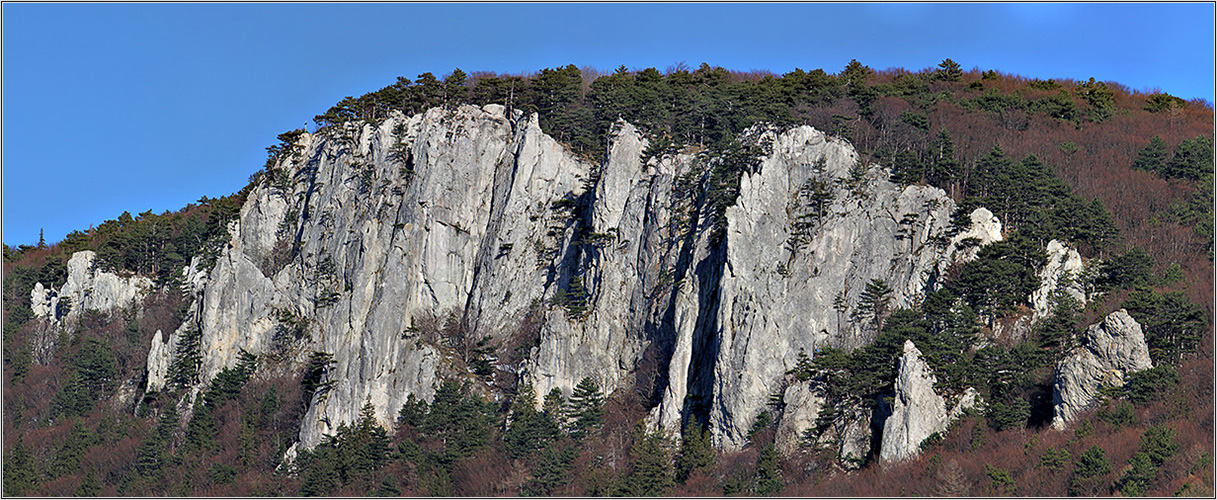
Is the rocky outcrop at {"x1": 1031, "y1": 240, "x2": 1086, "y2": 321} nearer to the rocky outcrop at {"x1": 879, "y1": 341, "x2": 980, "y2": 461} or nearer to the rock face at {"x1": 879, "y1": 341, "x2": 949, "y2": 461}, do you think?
the rocky outcrop at {"x1": 879, "y1": 341, "x2": 980, "y2": 461}

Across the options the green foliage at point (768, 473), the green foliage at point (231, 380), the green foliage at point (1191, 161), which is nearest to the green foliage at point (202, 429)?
the green foliage at point (231, 380)

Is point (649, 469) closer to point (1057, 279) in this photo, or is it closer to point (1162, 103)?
point (1057, 279)

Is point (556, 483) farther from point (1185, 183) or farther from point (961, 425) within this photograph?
point (1185, 183)

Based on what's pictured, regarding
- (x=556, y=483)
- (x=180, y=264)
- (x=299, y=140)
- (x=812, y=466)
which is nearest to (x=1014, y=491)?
(x=812, y=466)

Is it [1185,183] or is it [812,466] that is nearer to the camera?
[812,466]

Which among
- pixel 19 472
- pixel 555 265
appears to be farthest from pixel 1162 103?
pixel 19 472
